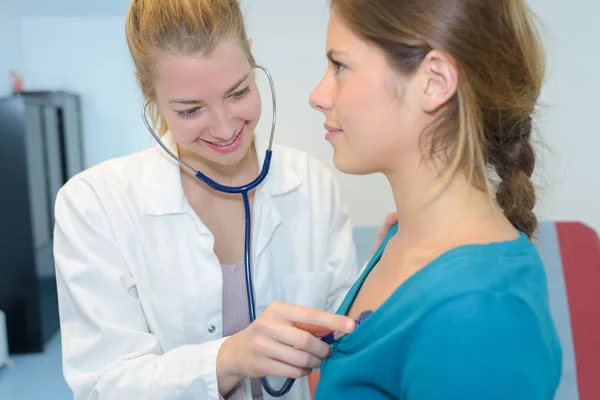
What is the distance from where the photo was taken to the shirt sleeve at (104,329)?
958 mm

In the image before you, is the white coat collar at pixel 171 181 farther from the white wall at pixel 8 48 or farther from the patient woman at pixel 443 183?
the white wall at pixel 8 48

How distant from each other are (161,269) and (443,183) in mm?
585

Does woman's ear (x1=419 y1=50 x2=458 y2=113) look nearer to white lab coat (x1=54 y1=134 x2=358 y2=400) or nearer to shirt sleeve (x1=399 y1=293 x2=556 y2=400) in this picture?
shirt sleeve (x1=399 y1=293 x2=556 y2=400)

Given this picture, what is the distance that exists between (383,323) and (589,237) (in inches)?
54.2

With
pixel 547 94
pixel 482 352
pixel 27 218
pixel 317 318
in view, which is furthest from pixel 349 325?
pixel 27 218

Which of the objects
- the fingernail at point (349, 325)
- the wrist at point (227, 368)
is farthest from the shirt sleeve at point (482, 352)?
the wrist at point (227, 368)

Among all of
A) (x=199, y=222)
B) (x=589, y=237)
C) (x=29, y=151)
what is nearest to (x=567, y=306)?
(x=589, y=237)

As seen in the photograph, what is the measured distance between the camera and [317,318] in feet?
2.39

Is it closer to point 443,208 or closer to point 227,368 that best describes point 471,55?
point 443,208

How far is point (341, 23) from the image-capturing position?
2.53 ft

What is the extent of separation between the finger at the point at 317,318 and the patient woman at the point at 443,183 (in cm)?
2

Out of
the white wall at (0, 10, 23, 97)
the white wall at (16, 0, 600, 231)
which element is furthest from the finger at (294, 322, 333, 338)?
the white wall at (0, 10, 23, 97)

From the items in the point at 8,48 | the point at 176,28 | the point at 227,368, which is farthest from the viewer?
the point at 8,48

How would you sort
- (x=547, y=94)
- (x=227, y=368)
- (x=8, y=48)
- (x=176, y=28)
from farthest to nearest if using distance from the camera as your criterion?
(x=8, y=48) → (x=547, y=94) → (x=176, y=28) → (x=227, y=368)
